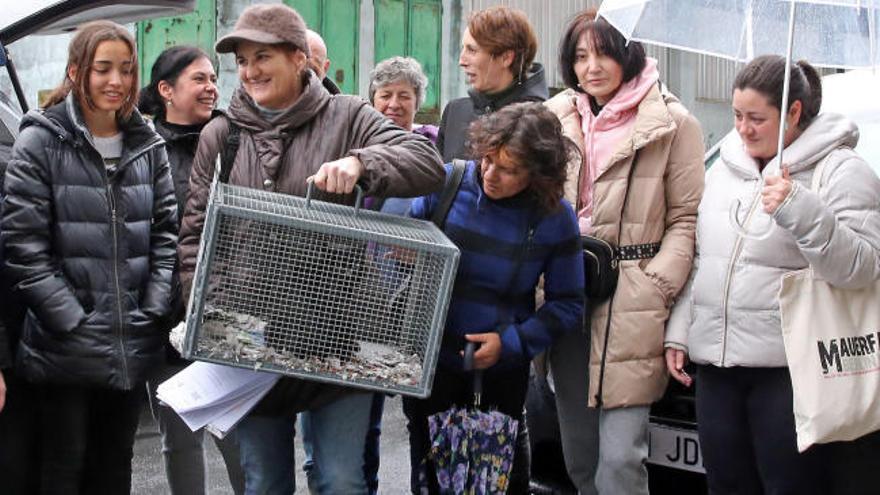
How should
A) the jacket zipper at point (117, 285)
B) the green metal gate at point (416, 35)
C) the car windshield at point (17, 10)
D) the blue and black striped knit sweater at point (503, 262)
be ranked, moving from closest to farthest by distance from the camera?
the blue and black striped knit sweater at point (503, 262), the jacket zipper at point (117, 285), the car windshield at point (17, 10), the green metal gate at point (416, 35)

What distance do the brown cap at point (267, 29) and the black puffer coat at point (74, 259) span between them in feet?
2.30

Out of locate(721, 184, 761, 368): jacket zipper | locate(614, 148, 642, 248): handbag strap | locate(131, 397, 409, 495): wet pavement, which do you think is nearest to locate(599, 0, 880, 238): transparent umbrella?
locate(721, 184, 761, 368): jacket zipper

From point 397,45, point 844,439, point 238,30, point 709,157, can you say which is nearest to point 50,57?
point 397,45

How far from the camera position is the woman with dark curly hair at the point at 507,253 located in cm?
367

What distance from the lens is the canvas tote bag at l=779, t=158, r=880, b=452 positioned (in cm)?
348

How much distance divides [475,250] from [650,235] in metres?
0.68

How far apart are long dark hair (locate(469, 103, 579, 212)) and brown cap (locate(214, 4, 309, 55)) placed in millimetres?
625

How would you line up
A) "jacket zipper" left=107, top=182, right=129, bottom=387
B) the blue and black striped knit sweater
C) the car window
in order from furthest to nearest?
the car window → "jacket zipper" left=107, top=182, right=129, bottom=387 → the blue and black striped knit sweater

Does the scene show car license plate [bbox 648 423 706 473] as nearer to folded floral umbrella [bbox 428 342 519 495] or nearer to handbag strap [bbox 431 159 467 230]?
folded floral umbrella [bbox 428 342 519 495]

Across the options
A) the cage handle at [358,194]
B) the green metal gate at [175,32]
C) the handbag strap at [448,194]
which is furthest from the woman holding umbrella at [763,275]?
the green metal gate at [175,32]

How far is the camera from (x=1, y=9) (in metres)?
4.80

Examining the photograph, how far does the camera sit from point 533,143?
3635 millimetres

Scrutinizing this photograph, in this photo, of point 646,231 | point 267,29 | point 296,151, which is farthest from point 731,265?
point 267,29

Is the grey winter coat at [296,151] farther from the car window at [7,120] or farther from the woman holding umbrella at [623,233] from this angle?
the car window at [7,120]
